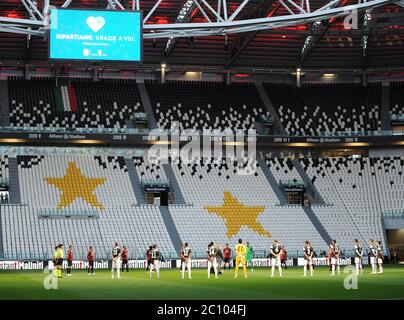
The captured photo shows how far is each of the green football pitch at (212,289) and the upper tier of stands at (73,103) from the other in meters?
28.1

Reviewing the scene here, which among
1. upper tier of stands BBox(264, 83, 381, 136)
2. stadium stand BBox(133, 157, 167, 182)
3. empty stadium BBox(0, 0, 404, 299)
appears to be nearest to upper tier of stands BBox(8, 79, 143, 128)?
empty stadium BBox(0, 0, 404, 299)

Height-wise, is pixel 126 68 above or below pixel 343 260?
above

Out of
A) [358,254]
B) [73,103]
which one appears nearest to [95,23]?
[358,254]

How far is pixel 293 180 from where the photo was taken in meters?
66.4

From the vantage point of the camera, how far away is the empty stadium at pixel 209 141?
58781 millimetres

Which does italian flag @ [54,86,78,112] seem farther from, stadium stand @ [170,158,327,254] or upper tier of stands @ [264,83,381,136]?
upper tier of stands @ [264,83,381,136]

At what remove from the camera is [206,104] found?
2753 inches

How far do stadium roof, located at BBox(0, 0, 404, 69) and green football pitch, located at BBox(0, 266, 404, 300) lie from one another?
25.4 meters

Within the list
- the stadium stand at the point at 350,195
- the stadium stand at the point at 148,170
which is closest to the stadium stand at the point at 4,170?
the stadium stand at the point at 148,170

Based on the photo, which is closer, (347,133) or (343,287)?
(343,287)

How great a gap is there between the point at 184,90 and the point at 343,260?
2175 cm

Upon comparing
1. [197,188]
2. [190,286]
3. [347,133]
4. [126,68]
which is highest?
[126,68]

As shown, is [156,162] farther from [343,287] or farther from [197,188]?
[343,287]
